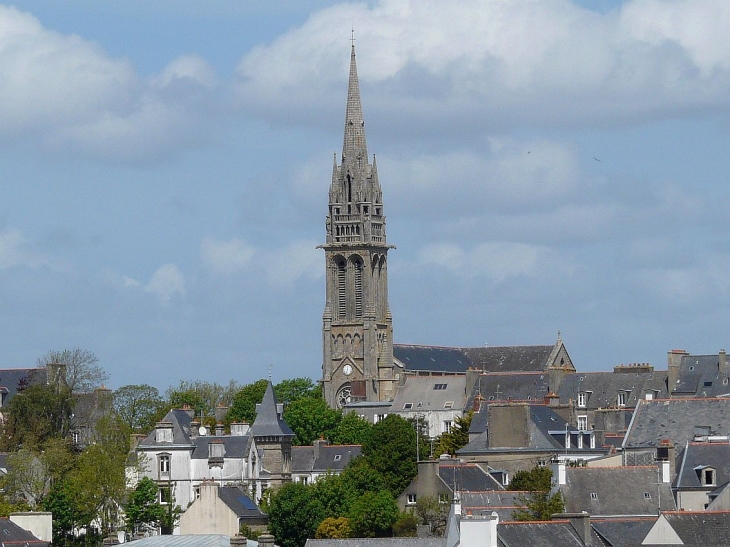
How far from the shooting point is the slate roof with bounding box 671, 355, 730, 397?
131 metres

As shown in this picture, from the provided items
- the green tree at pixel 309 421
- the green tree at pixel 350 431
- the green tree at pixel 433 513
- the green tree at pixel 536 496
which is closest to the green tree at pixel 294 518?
the green tree at pixel 433 513

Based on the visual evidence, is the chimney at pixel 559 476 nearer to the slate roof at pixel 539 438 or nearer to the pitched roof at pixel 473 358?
the slate roof at pixel 539 438

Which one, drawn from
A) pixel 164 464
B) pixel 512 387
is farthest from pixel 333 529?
pixel 512 387

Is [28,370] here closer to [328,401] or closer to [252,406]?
[252,406]

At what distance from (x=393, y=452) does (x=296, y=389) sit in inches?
1998

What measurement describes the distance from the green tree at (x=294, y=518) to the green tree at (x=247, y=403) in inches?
1558

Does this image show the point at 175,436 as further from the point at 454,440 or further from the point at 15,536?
the point at 15,536

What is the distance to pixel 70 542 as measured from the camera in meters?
96.9

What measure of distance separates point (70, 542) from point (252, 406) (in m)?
44.8

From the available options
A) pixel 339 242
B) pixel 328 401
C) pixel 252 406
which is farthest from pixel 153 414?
pixel 339 242

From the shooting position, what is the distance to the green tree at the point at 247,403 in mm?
139250

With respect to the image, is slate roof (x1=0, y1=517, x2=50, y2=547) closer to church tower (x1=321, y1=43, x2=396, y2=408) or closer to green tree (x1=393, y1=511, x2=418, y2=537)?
green tree (x1=393, y1=511, x2=418, y2=537)

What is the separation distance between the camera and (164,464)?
352 feet

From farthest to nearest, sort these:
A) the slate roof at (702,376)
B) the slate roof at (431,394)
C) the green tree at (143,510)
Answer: the slate roof at (431,394) → the slate roof at (702,376) → the green tree at (143,510)
